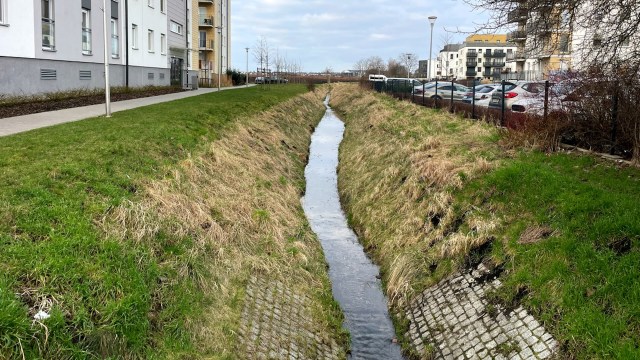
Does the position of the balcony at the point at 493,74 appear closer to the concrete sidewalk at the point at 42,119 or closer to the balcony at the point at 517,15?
the concrete sidewalk at the point at 42,119

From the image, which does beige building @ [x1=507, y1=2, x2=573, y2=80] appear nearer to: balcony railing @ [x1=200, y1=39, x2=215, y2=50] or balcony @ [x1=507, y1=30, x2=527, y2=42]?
balcony @ [x1=507, y1=30, x2=527, y2=42]

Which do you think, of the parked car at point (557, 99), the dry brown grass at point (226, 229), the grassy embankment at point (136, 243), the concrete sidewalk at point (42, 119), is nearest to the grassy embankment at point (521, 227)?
the parked car at point (557, 99)

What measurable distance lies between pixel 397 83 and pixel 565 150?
27219 mm

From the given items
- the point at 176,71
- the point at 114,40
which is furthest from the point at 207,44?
the point at 114,40

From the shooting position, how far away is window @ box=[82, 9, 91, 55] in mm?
26016

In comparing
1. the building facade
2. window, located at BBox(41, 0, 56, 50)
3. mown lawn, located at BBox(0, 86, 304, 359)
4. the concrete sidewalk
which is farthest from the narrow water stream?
window, located at BBox(41, 0, 56, 50)

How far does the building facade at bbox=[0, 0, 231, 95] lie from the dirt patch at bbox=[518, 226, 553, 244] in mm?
17912

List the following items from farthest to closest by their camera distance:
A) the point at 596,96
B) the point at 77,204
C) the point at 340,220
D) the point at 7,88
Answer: the point at 7,88
the point at 340,220
the point at 596,96
the point at 77,204

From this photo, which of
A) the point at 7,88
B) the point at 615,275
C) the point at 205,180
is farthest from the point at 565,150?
the point at 7,88

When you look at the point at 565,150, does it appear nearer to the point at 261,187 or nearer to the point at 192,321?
the point at 261,187

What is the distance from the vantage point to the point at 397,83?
3809cm

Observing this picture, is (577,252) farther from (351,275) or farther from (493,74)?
(493,74)

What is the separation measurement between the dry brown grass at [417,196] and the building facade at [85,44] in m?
12.1

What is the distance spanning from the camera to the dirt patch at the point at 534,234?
7.36m
